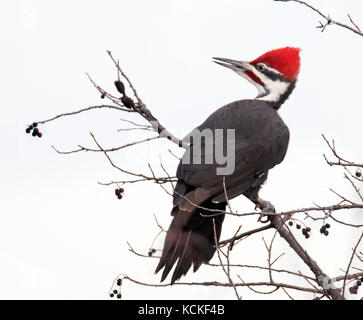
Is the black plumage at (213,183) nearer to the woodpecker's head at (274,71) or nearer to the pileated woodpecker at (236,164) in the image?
the pileated woodpecker at (236,164)

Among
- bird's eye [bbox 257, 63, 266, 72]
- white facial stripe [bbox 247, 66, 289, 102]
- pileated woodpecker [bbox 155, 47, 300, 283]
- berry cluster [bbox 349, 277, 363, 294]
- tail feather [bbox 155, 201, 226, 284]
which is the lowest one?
berry cluster [bbox 349, 277, 363, 294]

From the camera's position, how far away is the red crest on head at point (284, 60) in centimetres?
746

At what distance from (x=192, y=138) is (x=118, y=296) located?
5.53 feet

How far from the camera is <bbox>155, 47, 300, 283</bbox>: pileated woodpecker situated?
5.83 metres

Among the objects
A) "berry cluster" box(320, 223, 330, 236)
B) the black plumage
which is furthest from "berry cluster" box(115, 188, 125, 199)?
"berry cluster" box(320, 223, 330, 236)

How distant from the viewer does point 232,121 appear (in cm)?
667

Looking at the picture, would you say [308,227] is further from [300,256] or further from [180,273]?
[180,273]

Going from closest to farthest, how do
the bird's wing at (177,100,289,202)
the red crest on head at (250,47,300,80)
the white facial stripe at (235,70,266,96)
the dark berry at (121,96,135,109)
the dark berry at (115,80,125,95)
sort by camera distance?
1. the dark berry at (115,80,125,95)
2. the dark berry at (121,96,135,109)
3. the bird's wing at (177,100,289,202)
4. the red crest on head at (250,47,300,80)
5. the white facial stripe at (235,70,266,96)

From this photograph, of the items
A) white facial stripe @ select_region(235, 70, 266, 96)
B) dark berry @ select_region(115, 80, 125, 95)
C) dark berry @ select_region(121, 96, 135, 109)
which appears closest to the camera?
dark berry @ select_region(115, 80, 125, 95)

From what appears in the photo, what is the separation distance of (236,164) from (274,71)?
171 cm

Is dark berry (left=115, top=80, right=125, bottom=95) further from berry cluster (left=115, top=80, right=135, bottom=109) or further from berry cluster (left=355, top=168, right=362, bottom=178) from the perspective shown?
berry cluster (left=355, top=168, right=362, bottom=178)

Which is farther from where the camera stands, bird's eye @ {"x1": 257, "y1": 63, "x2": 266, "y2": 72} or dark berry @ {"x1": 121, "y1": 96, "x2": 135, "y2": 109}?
bird's eye @ {"x1": 257, "y1": 63, "x2": 266, "y2": 72}

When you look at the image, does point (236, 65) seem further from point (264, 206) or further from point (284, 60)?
point (264, 206)
